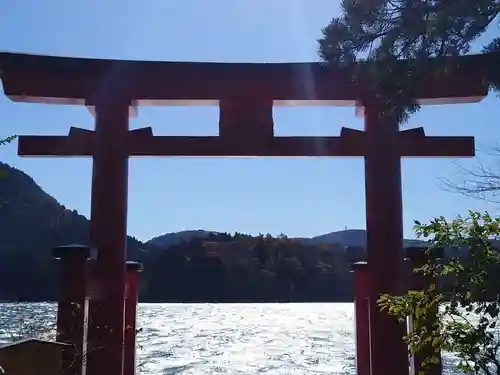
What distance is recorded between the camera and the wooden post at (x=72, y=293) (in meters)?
3.31

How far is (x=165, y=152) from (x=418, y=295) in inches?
81.7

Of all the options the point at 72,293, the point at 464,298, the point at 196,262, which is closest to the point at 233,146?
the point at 72,293

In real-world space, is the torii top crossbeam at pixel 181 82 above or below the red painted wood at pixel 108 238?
above

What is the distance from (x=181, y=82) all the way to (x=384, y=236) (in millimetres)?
1550

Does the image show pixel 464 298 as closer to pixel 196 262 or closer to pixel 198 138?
pixel 198 138

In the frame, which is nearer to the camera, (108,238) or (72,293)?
(72,293)

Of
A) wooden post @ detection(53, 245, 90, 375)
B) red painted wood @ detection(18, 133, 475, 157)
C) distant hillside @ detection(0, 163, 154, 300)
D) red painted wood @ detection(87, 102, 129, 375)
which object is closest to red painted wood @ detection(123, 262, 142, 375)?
red painted wood @ detection(87, 102, 129, 375)

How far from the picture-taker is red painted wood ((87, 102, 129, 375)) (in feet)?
11.8

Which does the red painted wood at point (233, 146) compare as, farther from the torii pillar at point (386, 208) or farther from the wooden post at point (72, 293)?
the wooden post at point (72, 293)

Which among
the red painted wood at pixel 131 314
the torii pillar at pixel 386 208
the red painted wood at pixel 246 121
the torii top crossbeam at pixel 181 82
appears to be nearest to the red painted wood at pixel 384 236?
the torii pillar at pixel 386 208

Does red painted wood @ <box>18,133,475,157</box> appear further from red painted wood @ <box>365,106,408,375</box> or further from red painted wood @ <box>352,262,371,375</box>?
red painted wood @ <box>352,262,371,375</box>

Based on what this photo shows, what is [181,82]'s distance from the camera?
3752mm

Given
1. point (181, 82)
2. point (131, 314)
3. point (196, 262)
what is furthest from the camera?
point (196, 262)

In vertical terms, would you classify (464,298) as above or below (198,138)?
below
